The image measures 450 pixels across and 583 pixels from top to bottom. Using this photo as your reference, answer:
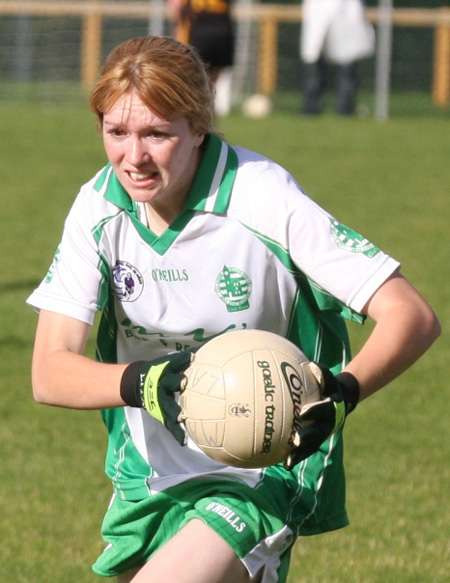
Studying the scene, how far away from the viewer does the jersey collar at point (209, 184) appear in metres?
3.42

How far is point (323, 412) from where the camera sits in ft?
9.51

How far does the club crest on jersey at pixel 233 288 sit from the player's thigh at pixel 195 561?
0.59 m

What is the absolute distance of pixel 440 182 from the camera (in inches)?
582

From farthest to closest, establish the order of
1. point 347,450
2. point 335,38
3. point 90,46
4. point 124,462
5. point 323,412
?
point 90,46
point 335,38
point 347,450
point 124,462
point 323,412

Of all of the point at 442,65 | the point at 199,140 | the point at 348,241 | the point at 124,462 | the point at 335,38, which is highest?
the point at 199,140

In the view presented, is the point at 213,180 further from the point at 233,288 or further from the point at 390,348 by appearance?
the point at 390,348

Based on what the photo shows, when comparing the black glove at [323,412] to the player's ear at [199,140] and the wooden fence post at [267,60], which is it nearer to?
the player's ear at [199,140]

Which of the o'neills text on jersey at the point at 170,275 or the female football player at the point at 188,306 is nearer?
the female football player at the point at 188,306

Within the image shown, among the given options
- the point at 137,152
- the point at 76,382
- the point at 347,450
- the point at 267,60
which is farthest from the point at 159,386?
the point at 267,60

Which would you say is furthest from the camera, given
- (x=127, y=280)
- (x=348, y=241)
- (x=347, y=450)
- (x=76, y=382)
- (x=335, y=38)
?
(x=335, y=38)

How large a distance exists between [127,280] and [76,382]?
420 mm

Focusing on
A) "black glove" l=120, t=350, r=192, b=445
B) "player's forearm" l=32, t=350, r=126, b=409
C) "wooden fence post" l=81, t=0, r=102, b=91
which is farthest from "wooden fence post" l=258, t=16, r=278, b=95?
"black glove" l=120, t=350, r=192, b=445

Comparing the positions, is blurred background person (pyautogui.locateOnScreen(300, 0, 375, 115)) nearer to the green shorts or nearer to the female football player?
the female football player

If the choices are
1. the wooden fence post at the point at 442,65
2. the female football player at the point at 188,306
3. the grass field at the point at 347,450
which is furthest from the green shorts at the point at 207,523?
the wooden fence post at the point at 442,65
